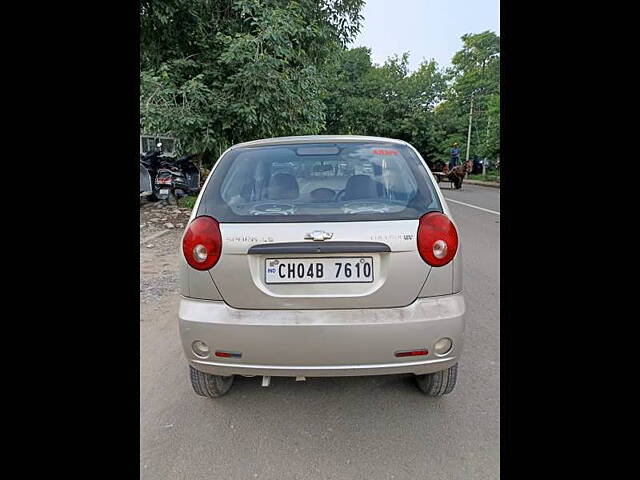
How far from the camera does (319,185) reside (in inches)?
96.1

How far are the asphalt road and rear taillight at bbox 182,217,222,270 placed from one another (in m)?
0.93

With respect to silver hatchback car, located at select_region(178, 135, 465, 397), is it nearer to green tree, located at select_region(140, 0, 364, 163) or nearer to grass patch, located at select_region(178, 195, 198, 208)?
green tree, located at select_region(140, 0, 364, 163)

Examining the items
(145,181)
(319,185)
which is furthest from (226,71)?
(319,185)

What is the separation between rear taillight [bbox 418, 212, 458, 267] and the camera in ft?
6.36

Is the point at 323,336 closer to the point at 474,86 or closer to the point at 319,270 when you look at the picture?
the point at 319,270

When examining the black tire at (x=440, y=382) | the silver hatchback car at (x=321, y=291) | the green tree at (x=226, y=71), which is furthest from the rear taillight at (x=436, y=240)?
the green tree at (x=226, y=71)

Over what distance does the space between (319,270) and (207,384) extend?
104 cm

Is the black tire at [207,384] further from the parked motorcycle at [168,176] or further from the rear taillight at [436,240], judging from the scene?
the parked motorcycle at [168,176]

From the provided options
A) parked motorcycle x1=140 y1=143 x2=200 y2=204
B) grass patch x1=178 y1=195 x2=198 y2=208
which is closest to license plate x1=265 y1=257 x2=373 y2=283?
parked motorcycle x1=140 y1=143 x2=200 y2=204

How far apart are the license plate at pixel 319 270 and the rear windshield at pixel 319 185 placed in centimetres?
20

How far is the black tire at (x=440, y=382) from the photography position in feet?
7.64

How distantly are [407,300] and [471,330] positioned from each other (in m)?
1.74

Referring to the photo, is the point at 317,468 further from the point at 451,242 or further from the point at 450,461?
the point at 451,242
